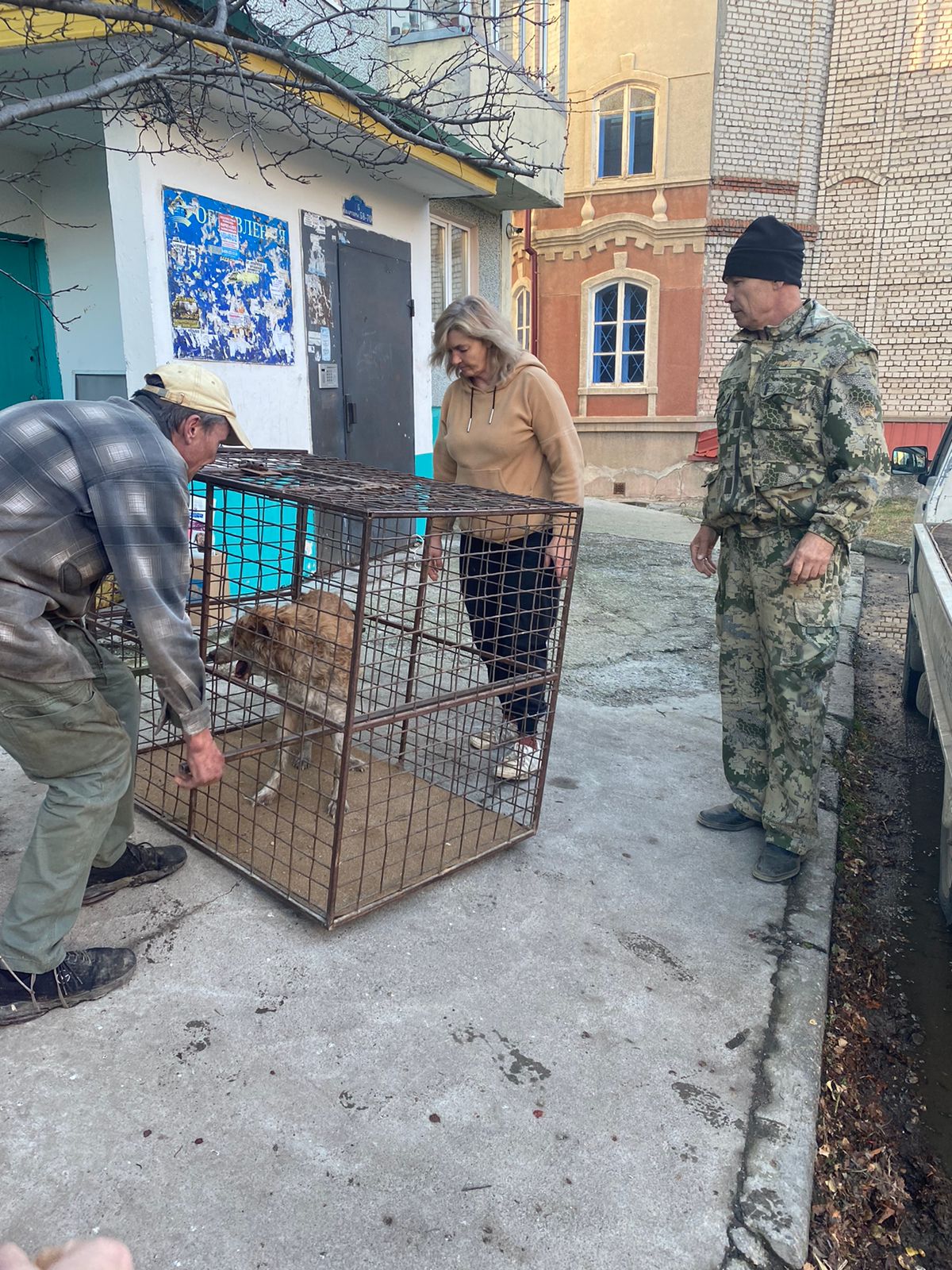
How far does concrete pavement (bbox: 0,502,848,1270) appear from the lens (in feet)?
5.68

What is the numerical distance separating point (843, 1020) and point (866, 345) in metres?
2.14

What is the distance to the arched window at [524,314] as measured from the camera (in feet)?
55.9

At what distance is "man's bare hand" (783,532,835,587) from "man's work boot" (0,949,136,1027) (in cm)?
235

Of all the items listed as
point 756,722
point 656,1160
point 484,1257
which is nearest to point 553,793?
point 756,722

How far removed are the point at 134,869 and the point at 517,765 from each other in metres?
1.51

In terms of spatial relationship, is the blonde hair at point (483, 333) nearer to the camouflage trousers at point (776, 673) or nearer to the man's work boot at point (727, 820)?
the camouflage trousers at point (776, 673)

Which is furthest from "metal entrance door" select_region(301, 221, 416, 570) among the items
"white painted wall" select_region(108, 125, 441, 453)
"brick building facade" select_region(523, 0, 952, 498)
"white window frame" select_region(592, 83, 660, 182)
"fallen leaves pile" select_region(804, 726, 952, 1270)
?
"white window frame" select_region(592, 83, 660, 182)

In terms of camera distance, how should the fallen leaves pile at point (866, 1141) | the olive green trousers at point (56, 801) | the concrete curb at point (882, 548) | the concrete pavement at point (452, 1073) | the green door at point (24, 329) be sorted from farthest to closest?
the concrete curb at point (882, 548), the green door at point (24, 329), the olive green trousers at point (56, 801), the fallen leaves pile at point (866, 1141), the concrete pavement at point (452, 1073)

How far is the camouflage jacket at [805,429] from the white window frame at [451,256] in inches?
274

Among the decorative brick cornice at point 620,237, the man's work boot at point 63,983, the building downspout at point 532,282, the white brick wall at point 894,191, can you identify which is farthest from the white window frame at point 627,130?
the man's work boot at point 63,983

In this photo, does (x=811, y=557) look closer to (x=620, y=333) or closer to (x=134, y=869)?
(x=134, y=869)

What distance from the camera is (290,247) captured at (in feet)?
21.1

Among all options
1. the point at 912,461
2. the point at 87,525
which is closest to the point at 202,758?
the point at 87,525

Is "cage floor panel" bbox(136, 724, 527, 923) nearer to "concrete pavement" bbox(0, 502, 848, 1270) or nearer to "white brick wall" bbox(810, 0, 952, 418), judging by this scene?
"concrete pavement" bbox(0, 502, 848, 1270)
